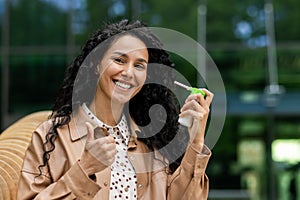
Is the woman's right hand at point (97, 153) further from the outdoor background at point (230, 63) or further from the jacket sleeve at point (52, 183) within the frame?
the outdoor background at point (230, 63)

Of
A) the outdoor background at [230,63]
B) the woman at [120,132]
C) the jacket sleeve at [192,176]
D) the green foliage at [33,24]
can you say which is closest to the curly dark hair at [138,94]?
the woman at [120,132]

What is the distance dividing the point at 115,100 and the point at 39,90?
886 cm

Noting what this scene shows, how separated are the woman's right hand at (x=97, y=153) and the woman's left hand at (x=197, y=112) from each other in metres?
0.32

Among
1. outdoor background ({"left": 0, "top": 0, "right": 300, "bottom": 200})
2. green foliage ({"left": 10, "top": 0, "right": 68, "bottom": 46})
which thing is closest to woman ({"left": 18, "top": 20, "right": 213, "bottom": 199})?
outdoor background ({"left": 0, "top": 0, "right": 300, "bottom": 200})

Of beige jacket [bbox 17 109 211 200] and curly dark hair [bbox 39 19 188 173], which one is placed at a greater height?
→ curly dark hair [bbox 39 19 188 173]

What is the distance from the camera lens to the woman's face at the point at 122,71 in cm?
219

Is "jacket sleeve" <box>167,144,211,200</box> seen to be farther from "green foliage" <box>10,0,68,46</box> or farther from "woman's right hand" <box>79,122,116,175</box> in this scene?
"green foliage" <box>10,0,68,46</box>

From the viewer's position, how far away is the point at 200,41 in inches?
414

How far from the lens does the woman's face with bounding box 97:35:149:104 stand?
2.19 m

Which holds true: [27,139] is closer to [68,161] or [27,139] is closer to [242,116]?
[68,161]

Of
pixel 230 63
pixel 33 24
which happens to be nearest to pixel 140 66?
pixel 230 63

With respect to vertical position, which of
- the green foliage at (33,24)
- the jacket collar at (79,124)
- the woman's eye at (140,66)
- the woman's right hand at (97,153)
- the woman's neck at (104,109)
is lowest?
the woman's right hand at (97,153)

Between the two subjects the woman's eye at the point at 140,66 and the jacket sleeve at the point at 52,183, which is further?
the woman's eye at the point at 140,66

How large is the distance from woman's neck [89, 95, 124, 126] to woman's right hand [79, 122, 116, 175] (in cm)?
32
